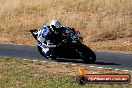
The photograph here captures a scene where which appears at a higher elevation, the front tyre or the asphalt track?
the front tyre

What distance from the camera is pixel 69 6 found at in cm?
3659

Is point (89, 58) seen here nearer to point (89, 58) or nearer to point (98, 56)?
point (89, 58)

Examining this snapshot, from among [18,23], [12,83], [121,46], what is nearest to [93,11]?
[18,23]

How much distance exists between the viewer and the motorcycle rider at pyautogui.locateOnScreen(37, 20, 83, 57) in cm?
2178

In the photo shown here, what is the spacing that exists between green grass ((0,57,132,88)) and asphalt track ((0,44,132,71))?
1.83m

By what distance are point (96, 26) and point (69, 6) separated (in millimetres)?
5544

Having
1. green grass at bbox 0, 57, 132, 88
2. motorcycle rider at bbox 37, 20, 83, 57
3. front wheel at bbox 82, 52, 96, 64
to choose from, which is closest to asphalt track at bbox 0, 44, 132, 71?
front wheel at bbox 82, 52, 96, 64

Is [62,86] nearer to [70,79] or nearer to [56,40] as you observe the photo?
[70,79]

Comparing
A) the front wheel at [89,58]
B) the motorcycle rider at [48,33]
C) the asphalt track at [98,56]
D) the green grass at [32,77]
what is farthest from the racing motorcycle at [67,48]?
the green grass at [32,77]

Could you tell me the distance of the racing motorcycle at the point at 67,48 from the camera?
21484mm

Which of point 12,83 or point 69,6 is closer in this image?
point 12,83

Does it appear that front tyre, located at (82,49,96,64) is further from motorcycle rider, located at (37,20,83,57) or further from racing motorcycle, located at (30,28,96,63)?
motorcycle rider, located at (37,20,83,57)

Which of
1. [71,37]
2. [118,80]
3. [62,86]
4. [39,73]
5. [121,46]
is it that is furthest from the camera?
[121,46]

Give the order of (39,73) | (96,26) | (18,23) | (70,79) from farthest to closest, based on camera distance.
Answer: (18,23)
(96,26)
(39,73)
(70,79)
